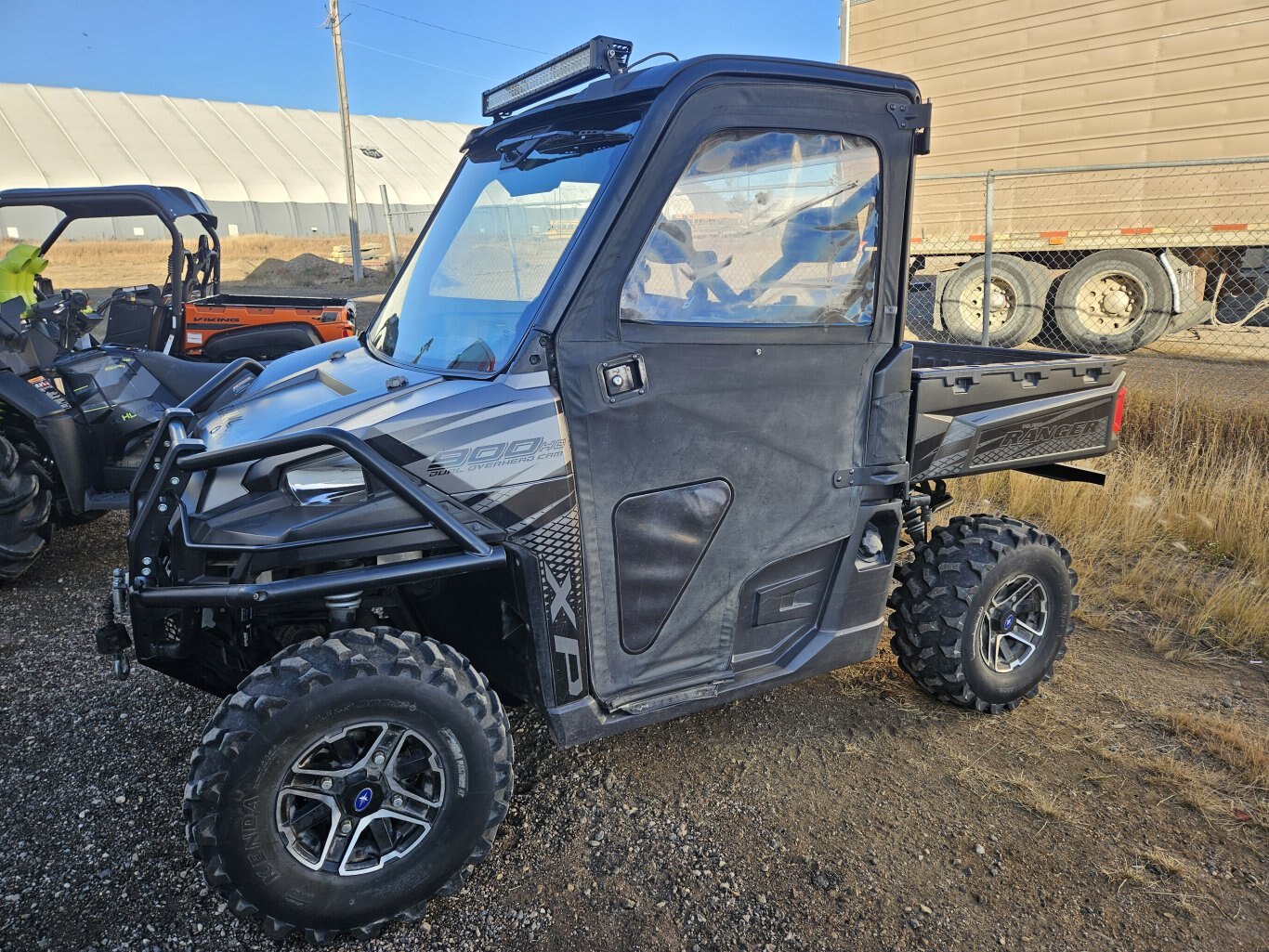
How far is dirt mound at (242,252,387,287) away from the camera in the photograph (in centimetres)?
2419

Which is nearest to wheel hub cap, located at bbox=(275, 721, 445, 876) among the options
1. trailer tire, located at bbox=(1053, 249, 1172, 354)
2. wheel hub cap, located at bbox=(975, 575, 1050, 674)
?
wheel hub cap, located at bbox=(975, 575, 1050, 674)

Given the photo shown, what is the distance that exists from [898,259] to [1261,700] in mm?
2539

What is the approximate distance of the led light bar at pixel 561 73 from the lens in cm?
277

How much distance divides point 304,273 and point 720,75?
2506cm

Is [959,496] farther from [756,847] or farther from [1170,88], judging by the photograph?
[1170,88]

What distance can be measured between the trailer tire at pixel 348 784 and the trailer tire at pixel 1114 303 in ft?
32.5

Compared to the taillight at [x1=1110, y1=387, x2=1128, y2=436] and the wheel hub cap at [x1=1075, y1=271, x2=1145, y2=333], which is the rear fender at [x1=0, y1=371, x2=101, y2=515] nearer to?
the taillight at [x1=1110, y1=387, x2=1128, y2=436]

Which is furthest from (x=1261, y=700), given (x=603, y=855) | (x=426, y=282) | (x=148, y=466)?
(x=148, y=466)

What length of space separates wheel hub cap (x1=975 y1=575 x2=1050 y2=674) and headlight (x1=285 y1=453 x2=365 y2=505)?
244cm

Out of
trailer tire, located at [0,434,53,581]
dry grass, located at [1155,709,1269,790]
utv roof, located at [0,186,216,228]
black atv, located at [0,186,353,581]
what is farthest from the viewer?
utv roof, located at [0,186,216,228]

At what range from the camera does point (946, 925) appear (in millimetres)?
2514

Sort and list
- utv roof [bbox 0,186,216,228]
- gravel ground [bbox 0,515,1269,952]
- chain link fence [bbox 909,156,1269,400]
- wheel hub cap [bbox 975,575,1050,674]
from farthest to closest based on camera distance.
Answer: chain link fence [bbox 909,156,1269,400] → utv roof [bbox 0,186,216,228] → wheel hub cap [bbox 975,575,1050,674] → gravel ground [bbox 0,515,1269,952]

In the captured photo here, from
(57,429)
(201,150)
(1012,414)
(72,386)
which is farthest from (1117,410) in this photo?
(201,150)

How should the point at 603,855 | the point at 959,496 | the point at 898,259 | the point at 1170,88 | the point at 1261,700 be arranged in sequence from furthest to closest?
the point at 1170,88
the point at 959,496
the point at 1261,700
the point at 898,259
the point at 603,855
